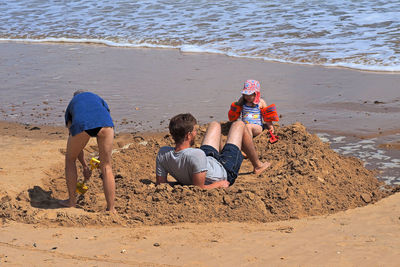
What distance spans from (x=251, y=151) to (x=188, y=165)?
111 cm

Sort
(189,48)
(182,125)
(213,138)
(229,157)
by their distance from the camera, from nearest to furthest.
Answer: (182,125), (229,157), (213,138), (189,48)

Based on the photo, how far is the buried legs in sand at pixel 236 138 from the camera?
555 centimetres

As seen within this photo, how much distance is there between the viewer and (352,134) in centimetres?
702

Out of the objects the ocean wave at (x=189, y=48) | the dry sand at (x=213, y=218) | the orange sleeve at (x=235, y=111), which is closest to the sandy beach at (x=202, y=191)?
the dry sand at (x=213, y=218)

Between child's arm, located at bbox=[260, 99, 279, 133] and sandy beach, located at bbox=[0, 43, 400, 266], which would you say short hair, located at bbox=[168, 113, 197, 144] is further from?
child's arm, located at bbox=[260, 99, 279, 133]

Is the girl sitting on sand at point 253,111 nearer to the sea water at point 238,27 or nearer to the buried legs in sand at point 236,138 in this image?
the buried legs in sand at point 236,138

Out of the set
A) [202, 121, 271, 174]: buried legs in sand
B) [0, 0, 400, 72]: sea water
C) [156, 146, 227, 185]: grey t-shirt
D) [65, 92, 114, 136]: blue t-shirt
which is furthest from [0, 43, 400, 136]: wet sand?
[65, 92, 114, 136]: blue t-shirt

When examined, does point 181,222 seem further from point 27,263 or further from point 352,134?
point 352,134

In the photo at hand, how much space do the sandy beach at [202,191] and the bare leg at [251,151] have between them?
0.13m

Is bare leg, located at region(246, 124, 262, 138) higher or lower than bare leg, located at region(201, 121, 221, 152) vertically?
lower

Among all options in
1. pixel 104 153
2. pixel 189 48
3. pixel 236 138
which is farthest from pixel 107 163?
pixel 189 48

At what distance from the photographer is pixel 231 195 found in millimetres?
4719

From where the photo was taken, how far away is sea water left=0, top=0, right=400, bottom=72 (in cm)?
1127

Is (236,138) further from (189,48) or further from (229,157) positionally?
(189,48)
